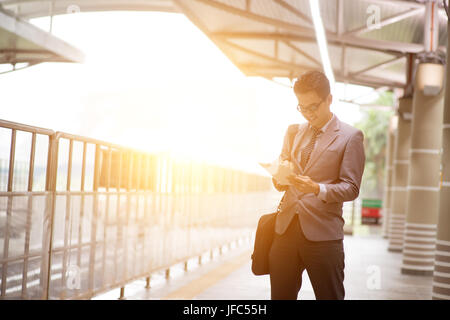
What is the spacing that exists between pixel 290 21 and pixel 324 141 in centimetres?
1039

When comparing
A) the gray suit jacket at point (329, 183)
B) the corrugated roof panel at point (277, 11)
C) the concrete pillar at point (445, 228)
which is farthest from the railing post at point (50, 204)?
the corrugated roof panel at point (277, 11)

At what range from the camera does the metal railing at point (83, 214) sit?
13.4ft

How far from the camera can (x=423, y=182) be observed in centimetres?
1158

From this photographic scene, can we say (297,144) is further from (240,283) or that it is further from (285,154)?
(240,283)

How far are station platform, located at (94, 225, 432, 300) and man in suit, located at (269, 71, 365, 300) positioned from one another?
154 inches

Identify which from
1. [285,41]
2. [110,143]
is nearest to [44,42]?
[110,143]

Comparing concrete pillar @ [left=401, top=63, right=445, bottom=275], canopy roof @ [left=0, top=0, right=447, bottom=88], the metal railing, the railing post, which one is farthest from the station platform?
canopy roof @ [left=0, top=0, right=447, bottom=88]

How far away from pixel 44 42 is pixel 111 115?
19839 mm

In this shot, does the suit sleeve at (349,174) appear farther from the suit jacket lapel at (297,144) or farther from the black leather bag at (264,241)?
the black leather bag at (264,241)

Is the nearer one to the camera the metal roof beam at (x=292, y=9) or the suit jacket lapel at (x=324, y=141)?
the suit jacket lapel at (x=324, y=141)

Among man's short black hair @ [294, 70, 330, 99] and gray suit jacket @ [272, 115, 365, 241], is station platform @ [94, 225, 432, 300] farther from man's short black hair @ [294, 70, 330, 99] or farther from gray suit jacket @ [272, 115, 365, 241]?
man's short black hair @ [294, 70, 330, 99]

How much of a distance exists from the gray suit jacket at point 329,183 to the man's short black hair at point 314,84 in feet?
0.53

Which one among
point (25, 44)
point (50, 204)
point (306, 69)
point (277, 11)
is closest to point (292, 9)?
point (277, 11)
